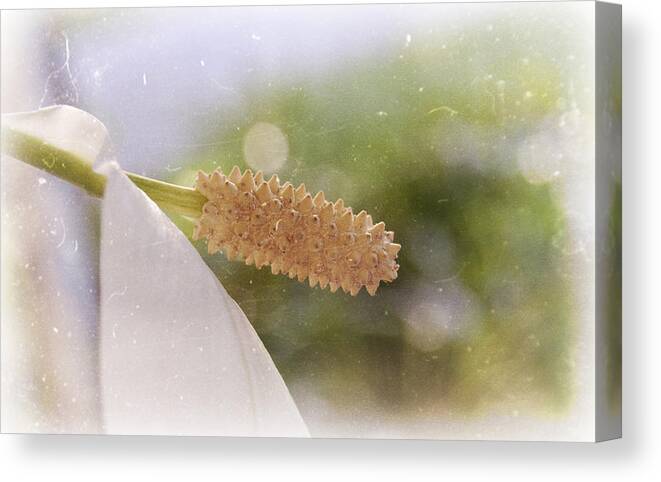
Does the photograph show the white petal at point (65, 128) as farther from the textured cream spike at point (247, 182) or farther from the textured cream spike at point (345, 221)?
the textured cream spike at point (345, 221)

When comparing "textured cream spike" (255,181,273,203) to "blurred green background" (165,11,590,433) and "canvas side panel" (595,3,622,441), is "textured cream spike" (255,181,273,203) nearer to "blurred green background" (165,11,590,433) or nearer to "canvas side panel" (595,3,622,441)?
"blurred green background" (165,11,590,433)

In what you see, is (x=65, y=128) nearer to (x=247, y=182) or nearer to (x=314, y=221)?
(x=247, y=182)

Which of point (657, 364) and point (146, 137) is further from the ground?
point (146, 137)

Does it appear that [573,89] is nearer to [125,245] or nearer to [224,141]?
[224,141]

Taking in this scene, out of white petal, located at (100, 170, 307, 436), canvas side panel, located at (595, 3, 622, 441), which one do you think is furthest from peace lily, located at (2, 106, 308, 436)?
canvas side panel, located at (595, 3, 622, 441)

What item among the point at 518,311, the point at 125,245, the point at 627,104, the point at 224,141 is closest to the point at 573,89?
the point at 627,104

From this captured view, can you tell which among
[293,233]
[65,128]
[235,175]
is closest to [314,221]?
[293,233]

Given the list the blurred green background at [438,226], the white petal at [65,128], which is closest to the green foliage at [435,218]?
the blurred green background at [438,226]

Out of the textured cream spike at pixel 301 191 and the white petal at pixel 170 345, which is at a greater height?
the textured cream spike at pixel 301 191
